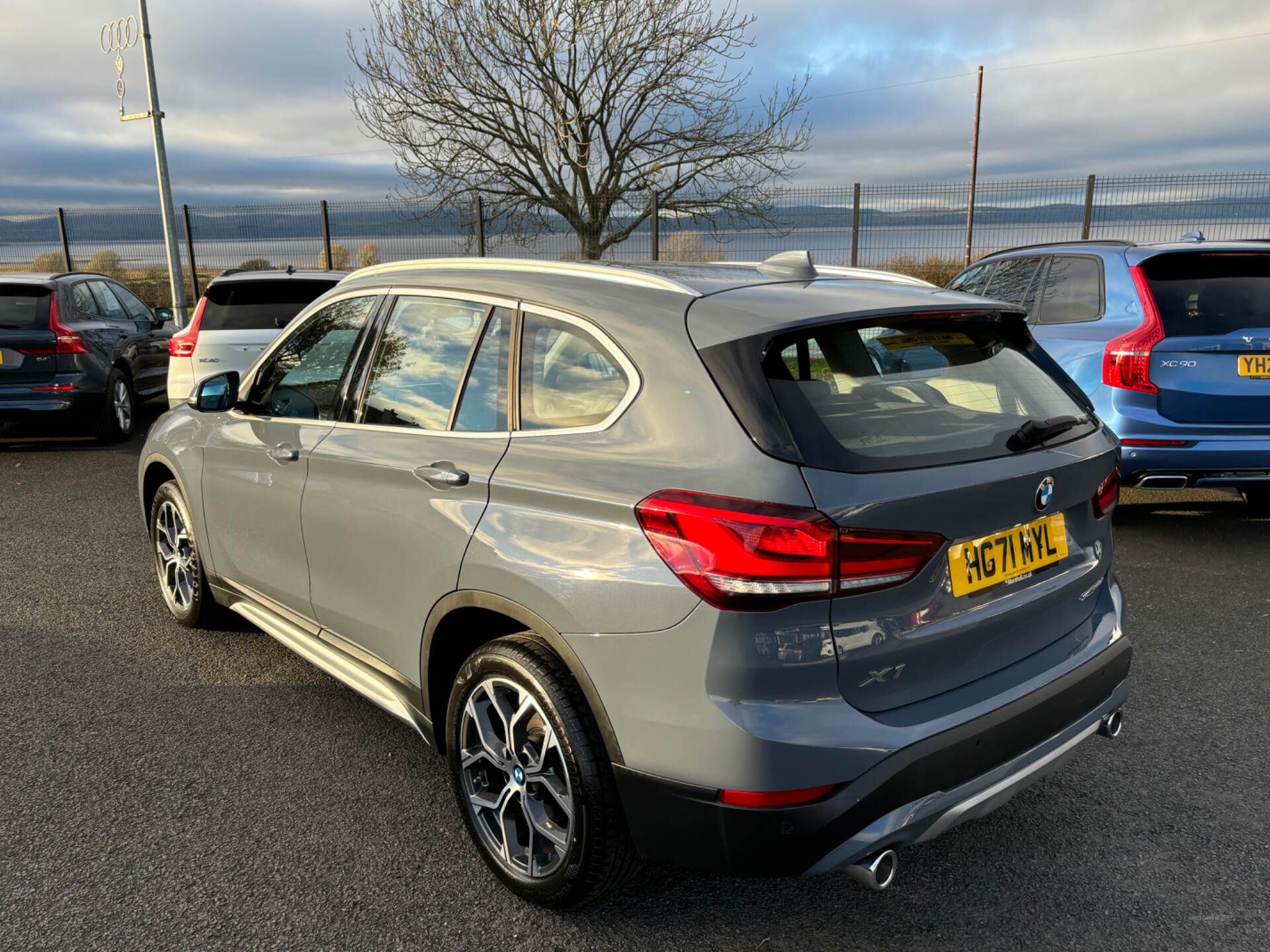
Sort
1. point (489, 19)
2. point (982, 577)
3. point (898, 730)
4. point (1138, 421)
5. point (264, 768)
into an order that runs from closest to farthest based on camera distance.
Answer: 1. point (898, 730)
2. point (982, 577)
3. point (264, 768)
4. point (1138, 421)
5. point (489, 19)

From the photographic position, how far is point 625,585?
6.76 feet

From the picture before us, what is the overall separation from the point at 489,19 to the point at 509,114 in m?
1.79

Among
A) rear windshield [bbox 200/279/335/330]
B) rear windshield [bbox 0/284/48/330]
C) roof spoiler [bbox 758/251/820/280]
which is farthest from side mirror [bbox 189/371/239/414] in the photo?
rear windshield [bbox 0/284/48/330]

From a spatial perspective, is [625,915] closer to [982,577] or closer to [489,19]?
[982,577]

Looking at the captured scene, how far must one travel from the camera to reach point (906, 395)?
90.5 inches

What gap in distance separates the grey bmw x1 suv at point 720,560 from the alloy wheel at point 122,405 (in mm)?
7836

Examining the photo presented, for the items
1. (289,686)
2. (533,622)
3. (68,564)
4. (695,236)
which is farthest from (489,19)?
(533,622)

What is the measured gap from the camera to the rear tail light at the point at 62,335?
8805 millimetres

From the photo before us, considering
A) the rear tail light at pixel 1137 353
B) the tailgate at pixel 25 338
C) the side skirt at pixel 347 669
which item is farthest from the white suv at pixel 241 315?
the rear tail light at pixel 1137 353

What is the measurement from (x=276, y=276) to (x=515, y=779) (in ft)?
22.3

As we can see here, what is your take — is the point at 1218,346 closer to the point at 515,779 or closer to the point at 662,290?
the point at 662,290

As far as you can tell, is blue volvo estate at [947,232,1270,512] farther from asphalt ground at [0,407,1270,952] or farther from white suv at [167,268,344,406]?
white suv at [167,268,344,406]

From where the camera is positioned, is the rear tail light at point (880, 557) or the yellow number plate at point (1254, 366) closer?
the rear tail light at point (880, 557)

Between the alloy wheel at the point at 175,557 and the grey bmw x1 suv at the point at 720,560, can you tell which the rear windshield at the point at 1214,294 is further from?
the alloy wheel at the point at 175,557
